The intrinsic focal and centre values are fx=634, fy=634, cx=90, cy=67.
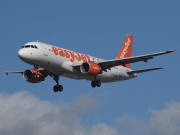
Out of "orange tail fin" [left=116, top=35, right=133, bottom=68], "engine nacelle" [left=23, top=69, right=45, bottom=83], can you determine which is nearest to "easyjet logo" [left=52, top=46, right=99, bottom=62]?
"engine nacelle" [left=23, top=69, right=45, bottom=83]

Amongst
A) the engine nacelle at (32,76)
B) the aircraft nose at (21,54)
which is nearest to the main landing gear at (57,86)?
the engine nacelle at (32,76)

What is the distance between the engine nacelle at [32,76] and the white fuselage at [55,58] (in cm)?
459

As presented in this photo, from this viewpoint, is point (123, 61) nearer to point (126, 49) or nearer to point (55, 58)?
point (55, 58)

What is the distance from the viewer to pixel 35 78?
9281 centimetres

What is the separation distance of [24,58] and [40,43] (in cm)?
369

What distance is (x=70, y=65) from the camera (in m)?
87.2

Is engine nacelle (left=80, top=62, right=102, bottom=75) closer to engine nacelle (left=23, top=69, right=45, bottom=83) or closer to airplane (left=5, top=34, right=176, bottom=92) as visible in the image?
airplane (left=5, top=34, right=176, bottom=92)

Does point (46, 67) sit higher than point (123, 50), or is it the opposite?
point (123, 50)

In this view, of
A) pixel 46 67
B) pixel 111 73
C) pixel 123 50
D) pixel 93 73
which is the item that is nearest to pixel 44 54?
pixel 46 67

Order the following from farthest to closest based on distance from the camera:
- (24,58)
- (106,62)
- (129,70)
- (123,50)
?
(123,50) < (129,70) < (106,62) < (24,58)

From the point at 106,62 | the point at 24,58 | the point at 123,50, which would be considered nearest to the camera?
the point at 24,58

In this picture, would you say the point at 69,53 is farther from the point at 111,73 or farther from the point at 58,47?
the point at 111,73

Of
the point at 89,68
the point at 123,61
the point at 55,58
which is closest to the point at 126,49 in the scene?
the point at 123,61

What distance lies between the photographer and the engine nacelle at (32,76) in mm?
92188
